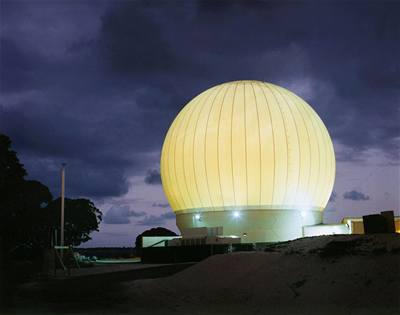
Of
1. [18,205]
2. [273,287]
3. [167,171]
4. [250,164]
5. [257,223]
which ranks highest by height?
[167,171]

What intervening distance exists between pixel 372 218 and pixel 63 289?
14321 mm

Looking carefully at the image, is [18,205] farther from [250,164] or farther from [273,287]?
[273,287]

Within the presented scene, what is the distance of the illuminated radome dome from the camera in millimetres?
40000

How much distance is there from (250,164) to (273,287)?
22465 millimetres

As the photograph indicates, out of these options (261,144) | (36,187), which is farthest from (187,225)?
(36,187)

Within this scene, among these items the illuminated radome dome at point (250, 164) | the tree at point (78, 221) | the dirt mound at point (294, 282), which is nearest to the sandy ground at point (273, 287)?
the dirt mound at point (294, 282)

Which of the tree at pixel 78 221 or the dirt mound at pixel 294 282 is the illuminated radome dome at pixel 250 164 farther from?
the tree at pixel 78 221

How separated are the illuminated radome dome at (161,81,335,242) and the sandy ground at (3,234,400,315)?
1753cm

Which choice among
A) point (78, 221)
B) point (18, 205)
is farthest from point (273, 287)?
point (78, 221)

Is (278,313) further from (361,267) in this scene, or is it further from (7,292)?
(7,292)

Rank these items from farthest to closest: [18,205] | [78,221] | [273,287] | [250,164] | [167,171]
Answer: [78,221] → [167,171] → [18,205] → [250,164] → [273,287]

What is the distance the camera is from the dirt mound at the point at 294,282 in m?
15.4

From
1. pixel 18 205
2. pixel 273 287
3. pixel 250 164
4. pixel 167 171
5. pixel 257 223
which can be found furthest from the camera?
pixel 167 171

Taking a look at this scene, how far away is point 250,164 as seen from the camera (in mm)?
39781
